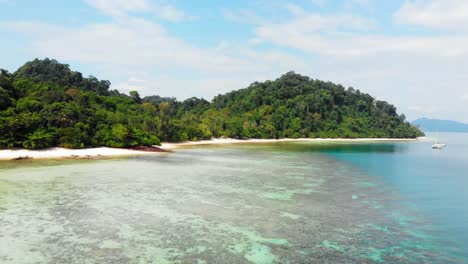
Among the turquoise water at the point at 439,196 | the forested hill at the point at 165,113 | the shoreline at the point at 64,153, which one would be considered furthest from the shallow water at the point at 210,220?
the forested hill at the point at 165,113

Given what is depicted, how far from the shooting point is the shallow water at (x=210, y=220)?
1356cm

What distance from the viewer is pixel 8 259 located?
12477mm

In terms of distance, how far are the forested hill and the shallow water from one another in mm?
16986

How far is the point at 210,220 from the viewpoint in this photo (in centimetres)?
1839

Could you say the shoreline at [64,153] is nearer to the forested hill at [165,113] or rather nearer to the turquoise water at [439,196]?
the forested hill at [165,113]

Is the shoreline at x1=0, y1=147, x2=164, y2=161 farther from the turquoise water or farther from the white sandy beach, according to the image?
the turquoise water

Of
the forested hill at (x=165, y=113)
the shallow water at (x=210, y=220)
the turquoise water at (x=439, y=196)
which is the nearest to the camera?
the shallow water at (x=210, y=220)

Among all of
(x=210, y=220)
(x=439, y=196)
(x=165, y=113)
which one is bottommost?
(x=439, y=196)

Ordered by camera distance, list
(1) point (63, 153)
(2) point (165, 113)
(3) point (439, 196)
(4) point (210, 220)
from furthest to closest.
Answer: (2) point (165, 113)
(1) point (63, 153)
(3) point (439, 196)
(4) point (210, 220)

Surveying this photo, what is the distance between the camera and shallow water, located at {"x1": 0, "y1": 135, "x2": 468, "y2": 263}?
44.5 ft

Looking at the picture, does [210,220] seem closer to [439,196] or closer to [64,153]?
[439,196]

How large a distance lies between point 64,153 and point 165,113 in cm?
6323

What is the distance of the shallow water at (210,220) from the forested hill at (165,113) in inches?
669

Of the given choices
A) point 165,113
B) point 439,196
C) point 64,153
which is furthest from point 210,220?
point 165,113
